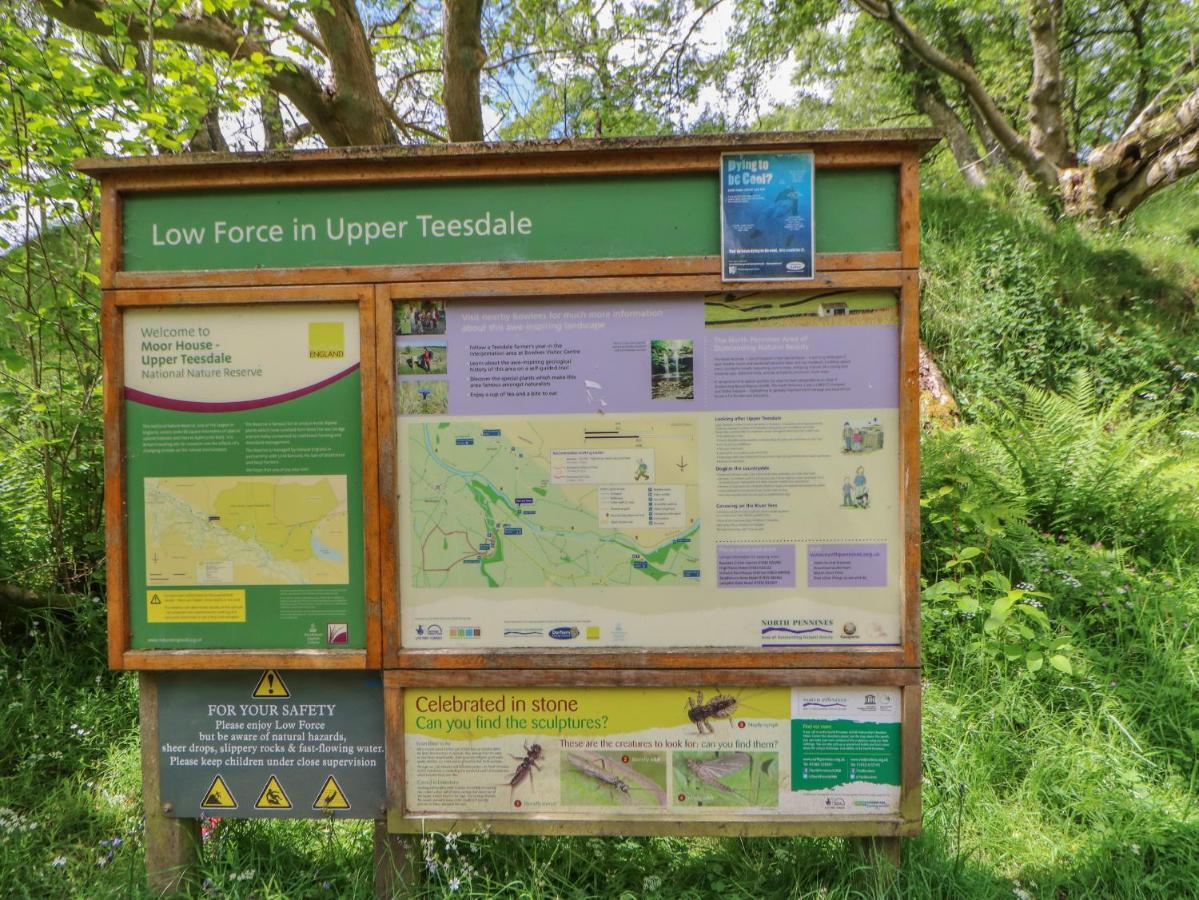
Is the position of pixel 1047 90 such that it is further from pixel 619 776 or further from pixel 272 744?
pixel 272 744

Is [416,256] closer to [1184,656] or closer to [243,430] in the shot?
[243,430]

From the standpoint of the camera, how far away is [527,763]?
230cm

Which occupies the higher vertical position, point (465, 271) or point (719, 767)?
point (465, 271)

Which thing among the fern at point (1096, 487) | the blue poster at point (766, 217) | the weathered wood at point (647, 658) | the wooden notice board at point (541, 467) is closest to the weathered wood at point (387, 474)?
the wooden notice board at point (541, 467)

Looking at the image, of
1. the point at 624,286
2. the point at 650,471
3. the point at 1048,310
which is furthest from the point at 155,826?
the point at 1048,310

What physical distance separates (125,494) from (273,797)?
3.81 ft

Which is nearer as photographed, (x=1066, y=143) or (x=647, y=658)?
(x=647, y=658)

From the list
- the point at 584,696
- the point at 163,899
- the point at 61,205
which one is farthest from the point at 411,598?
the point at 61,205

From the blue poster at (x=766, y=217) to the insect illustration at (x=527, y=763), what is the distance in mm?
1706

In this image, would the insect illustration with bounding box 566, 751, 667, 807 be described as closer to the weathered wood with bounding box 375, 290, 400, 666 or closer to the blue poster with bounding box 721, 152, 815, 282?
the weathered wood with bounding box 375, 290, 400, 666

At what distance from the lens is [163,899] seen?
7.48 ft

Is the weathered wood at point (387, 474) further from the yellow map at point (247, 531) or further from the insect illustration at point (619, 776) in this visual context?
the insect illustration at point (619, 776)

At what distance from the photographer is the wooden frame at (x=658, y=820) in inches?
87.1

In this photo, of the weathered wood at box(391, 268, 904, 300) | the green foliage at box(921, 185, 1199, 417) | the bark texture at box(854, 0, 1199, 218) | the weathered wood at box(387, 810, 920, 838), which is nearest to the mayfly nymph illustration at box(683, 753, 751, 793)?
the weathered wood at box(387, 810, 920, 838)
